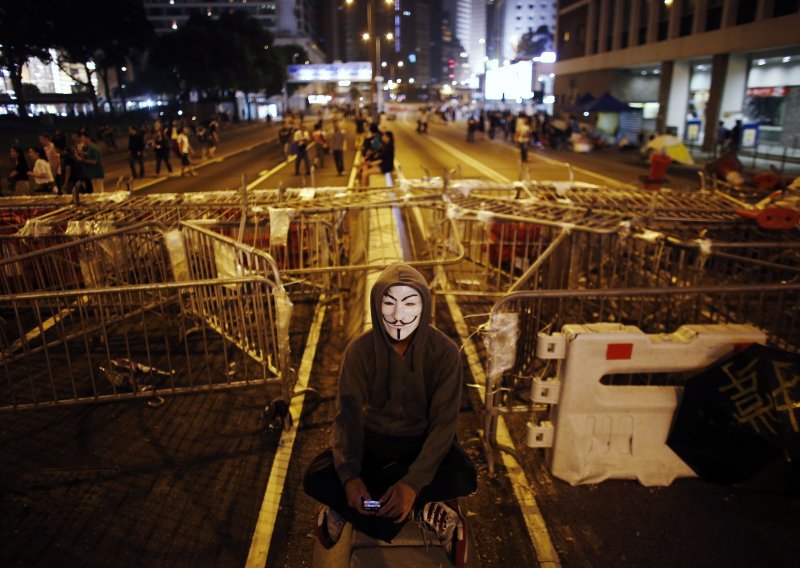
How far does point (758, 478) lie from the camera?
4.23 metres

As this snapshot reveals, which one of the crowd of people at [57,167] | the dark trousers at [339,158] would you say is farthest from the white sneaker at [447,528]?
the dark trousers at [339,158]

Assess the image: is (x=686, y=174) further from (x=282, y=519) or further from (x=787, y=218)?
(x=282, y=519)

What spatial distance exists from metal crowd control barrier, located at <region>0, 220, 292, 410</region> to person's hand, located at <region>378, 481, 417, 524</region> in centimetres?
244

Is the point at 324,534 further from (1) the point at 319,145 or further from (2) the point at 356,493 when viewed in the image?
(1) the point at 319,145

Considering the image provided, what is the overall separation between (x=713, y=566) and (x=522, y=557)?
1.16 meters

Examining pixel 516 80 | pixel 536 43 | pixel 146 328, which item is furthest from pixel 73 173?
pixel 536 43

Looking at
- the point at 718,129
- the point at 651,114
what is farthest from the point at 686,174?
the point at 651,114

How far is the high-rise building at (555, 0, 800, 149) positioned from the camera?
1090 inches

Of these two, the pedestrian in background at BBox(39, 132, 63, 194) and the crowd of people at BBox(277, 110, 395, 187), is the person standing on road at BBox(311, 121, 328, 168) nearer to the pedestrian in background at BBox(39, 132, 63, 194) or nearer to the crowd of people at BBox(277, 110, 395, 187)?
the crowd of people at BBox(277, 110, 395, 187)

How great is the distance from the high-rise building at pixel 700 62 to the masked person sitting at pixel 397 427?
29.8m

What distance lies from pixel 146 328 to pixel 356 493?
184 inches

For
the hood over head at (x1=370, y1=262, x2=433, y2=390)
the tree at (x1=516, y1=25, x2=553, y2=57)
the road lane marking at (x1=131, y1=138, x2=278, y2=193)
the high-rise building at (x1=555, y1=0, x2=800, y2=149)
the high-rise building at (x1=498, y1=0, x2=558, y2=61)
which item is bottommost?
the road lane marking at (x1=131, y1=138, x2=278, y2=193)

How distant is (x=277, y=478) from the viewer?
4.51 m

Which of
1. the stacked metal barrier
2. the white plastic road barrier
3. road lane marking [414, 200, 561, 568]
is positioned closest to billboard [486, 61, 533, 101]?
the stacked metal barrier
